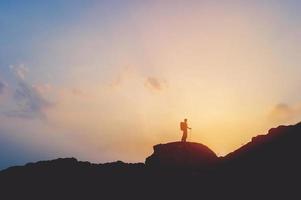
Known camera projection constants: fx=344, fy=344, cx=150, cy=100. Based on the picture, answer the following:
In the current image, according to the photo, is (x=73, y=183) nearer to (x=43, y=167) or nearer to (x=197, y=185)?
(x=43, y=167)

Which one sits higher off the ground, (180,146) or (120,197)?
(180,146)

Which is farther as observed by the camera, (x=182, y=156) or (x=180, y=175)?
(x=182, y=156)

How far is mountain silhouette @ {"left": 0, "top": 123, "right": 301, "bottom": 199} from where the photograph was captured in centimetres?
2473

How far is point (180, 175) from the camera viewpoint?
33469 mm

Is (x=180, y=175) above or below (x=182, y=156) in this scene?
below

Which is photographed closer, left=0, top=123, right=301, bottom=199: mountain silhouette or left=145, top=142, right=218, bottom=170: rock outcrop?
left=0, top=123, right=301, bottom=199: mountain silhouette

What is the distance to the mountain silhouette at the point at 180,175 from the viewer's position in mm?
24734

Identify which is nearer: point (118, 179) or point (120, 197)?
point (120, 197)

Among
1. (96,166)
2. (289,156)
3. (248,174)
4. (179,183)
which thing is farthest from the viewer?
(96,166)

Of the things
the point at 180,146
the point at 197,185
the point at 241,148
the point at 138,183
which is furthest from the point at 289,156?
the point at 138,183

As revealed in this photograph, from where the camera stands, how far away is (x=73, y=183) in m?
38.7

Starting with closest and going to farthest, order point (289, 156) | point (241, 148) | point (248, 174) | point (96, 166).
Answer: point (289, 156)
point (248, 174)
point (241, 148)
point (96, 166)

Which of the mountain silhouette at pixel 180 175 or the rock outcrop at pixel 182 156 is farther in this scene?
the rock outcrop at pixel 182 156

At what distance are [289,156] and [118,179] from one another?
1981 cm
